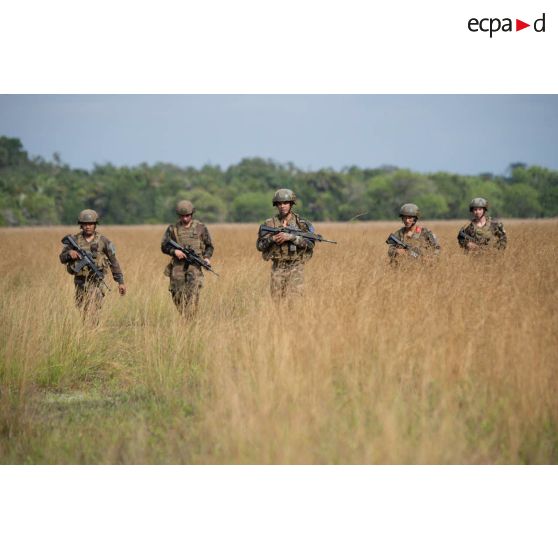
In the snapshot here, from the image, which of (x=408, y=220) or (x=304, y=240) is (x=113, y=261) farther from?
(x=408, y=220)

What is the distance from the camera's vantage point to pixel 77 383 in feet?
21.8

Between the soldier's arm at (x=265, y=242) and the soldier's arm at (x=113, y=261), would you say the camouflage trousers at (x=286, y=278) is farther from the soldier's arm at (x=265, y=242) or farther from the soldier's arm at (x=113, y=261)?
the soldier's arm at (x=113, y=261)

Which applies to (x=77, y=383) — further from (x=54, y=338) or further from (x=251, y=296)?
(x=251, y=296)

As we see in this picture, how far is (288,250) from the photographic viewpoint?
7848 millimetres

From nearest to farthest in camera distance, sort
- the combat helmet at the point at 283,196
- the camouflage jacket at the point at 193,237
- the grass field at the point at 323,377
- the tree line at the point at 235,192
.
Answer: the grass field at the point at 323,377, the combat helmet at the point at 283,196, the camouflage jacket at the point at 193,237, the tree line at the point at 235,192

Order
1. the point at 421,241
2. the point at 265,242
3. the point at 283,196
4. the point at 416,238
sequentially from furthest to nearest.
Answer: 1. the point at 416,238
2. the point at 421,241
3. the point at 265,242
4. the point at 283,196

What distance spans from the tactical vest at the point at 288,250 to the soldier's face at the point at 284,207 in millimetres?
102

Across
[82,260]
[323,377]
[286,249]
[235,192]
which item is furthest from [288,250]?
[235,192]

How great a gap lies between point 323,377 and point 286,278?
2.82 meters

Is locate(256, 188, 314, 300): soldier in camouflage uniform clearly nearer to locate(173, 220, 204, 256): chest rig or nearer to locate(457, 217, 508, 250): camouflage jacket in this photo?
locate(173, 220, 204, 256): chest rig

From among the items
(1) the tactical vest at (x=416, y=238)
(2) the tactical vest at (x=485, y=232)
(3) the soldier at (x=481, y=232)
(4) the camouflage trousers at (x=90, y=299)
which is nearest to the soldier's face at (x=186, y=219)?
(4) the camouflage trousers at (x=90, y=299)

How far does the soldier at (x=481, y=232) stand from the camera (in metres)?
8.94

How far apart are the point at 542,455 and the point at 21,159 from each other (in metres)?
23.8

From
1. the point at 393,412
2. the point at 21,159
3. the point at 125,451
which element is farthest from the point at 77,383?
the point at 21,159
